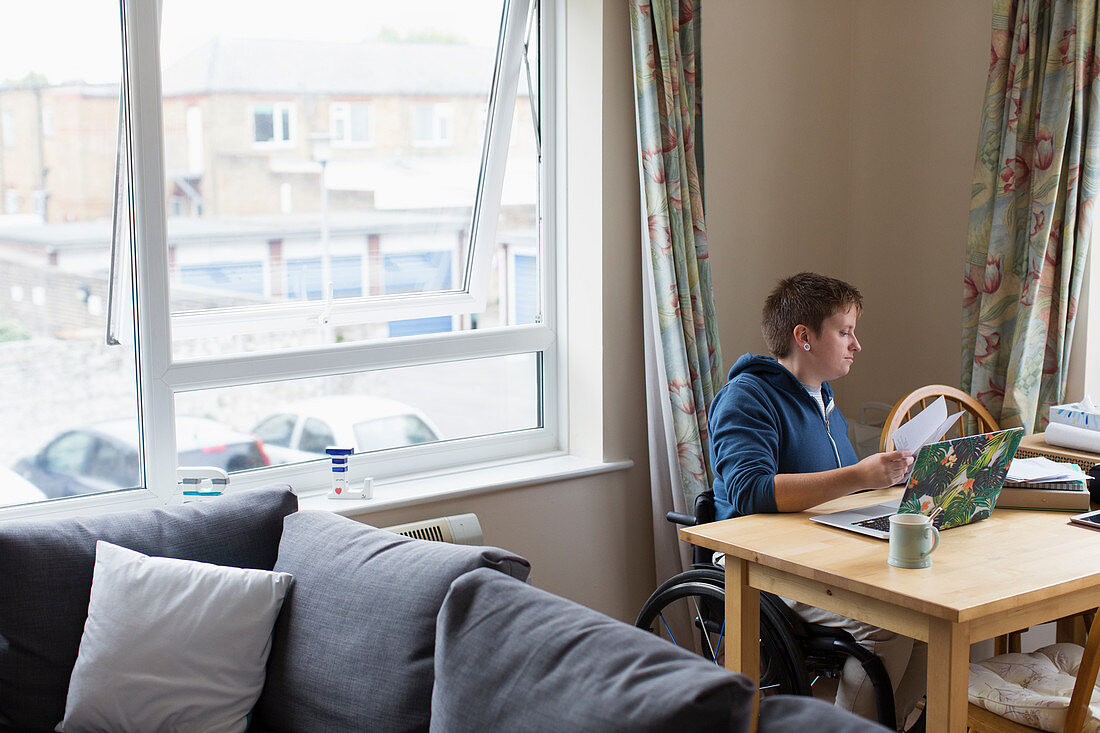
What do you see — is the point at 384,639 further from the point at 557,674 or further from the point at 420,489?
the point at 420,489

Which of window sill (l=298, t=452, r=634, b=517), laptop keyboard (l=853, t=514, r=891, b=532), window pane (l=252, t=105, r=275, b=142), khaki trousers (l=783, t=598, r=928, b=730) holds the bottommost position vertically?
khaki trousers (l=783, t=598, r=928, b=730)

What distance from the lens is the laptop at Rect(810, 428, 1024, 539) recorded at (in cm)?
196

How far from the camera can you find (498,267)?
10.3 ft

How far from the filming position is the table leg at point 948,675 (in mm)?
1711

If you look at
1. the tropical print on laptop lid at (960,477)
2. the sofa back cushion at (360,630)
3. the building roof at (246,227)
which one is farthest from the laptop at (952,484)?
the building roof at (246,227)

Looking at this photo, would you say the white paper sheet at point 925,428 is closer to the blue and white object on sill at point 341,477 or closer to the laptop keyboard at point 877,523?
the laptop keyboard at point 877,523

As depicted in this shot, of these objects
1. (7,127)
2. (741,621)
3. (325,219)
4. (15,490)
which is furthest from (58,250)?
(741,621)

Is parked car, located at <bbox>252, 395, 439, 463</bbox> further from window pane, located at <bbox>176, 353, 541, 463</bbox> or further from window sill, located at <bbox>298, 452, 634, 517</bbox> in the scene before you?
window sill, located at <bbox>298, 452, 634, 517</bbox>

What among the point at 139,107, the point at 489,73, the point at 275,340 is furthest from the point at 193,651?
the point at 489,73

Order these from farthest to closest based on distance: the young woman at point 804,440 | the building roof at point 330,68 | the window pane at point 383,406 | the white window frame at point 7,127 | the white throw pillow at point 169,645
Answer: the window pane at point 383,406, the building roof at point 330,68, the white window frame at point 7,127, the young woman at point 804,440, the white throw pillow at point 169,645

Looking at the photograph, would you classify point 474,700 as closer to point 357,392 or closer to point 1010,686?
point 1010,686

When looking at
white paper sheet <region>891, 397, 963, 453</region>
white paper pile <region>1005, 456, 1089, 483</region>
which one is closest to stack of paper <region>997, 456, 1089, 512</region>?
white paper pile <region>1005, 456, 1089, 483</region>

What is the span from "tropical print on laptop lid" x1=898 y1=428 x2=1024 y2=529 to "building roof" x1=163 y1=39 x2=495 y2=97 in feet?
5.64

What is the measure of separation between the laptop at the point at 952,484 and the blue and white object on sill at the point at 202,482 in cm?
135
